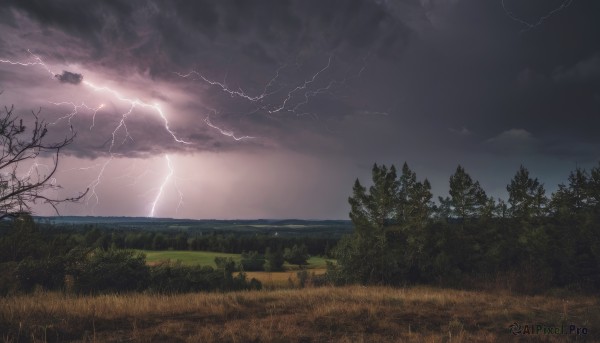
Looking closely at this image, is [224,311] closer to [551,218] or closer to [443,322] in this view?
[443,322]

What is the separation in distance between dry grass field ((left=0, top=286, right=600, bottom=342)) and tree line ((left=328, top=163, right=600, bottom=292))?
34.0ft

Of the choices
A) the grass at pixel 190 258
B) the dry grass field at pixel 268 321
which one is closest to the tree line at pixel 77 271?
the dry grass field at pixel 268 321

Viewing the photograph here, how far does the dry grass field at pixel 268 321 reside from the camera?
705 cm

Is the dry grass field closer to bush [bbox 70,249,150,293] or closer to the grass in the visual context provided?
bush [bbox 70,249,150,293]

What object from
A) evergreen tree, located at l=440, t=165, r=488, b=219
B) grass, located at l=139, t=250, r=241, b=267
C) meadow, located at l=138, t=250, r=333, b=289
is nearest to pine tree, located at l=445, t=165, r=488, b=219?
evergreen tree, located at l=440, t=165, r=488, b=219

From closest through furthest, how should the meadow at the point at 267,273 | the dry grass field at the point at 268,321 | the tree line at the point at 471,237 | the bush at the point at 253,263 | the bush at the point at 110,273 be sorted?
the dry grass field at the point at 268,321
the bush at the point at 110,273
the tree line at the point at 471,237
the meadow at the point at 267,273
the bush at the point at 253,263

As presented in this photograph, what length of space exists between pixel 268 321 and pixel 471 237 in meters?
23.5

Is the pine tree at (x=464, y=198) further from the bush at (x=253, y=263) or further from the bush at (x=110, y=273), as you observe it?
the bush at (x=253, y=263)

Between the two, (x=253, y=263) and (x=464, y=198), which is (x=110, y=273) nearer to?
(x=464, y=198)

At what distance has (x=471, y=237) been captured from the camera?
27.7 metres

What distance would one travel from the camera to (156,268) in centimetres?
2036

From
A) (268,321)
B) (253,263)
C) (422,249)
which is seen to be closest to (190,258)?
(253,263)

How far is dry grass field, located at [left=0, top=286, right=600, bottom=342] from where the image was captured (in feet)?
23.1

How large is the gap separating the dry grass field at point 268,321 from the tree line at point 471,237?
34.0ft
